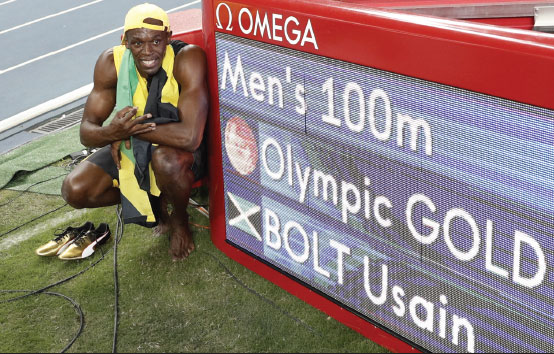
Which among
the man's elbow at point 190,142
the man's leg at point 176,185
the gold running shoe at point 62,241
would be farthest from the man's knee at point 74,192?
the man's elbow at point 190,142

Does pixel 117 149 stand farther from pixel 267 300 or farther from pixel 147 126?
pixel 267 300

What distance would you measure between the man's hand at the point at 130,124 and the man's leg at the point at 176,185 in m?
0.14

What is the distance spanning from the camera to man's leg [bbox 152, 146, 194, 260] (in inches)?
146

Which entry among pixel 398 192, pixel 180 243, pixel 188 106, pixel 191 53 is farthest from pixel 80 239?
pixel 398 192

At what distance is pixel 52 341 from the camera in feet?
11.3

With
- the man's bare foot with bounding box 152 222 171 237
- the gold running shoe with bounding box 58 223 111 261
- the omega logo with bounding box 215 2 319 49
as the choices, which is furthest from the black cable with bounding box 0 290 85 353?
the omega logo with bounding box 215 2 319 49

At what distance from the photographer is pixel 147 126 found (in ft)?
11.8

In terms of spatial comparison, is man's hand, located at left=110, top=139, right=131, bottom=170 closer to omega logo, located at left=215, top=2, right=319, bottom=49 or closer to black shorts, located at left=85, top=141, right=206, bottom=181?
black shorts, located at left=85, top=141, right=206, bottom=181

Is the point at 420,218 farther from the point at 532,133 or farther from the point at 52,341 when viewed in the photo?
the point at 52,341

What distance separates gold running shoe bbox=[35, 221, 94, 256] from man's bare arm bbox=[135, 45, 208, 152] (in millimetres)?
883

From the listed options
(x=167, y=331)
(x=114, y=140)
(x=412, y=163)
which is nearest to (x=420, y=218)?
(x=412, y=163)

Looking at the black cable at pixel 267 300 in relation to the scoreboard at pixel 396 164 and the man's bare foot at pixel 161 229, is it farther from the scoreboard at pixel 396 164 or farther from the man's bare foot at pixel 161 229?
the man's bare foot at pixel 161 229

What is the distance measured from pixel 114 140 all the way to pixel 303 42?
1.25 metres

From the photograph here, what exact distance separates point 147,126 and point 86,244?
0.90 meters
